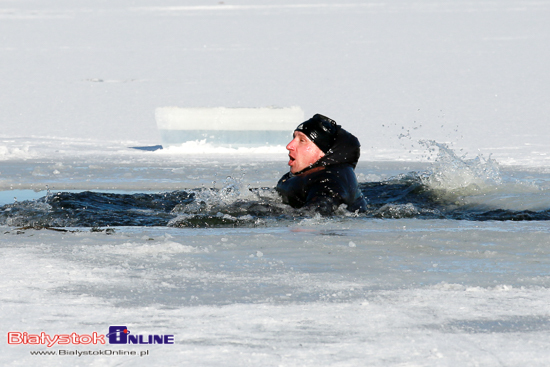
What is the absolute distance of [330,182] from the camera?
525 centimetres

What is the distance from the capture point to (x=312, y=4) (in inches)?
1694

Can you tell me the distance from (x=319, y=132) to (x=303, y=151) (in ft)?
0.62

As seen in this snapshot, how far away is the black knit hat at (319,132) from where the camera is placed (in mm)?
5418

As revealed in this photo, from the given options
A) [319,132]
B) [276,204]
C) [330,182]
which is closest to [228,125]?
[276,204]

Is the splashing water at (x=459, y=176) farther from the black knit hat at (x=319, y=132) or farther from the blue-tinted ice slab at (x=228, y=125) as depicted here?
the blue-tinted ice slab at (x=228, y=125)

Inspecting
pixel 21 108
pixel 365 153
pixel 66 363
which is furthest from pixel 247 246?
pixel 21 108

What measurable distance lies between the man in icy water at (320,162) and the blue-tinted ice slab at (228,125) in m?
→ 6.59

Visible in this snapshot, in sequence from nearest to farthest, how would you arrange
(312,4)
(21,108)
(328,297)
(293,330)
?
(293,330)
(328,297)
(21,108)
(312,4)

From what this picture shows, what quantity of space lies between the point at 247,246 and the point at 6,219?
92.8 inches

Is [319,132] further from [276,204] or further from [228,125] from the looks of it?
[228,125]

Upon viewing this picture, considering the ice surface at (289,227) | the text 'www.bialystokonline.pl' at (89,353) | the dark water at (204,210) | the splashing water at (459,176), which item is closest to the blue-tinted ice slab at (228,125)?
the ice surface at (289,227)

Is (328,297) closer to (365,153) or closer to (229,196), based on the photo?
(229,196)

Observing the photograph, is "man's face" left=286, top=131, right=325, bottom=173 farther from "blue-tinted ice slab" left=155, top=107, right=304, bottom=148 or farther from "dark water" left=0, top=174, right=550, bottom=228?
"blue-tinted ice slab" left=155, top=107, right=304, bottom=148

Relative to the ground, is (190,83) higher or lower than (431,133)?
higher
